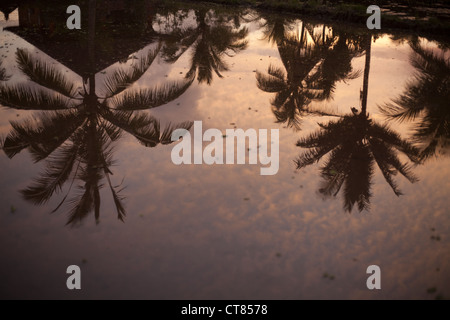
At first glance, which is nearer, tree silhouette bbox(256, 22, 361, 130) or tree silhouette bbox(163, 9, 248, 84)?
tree silhouette bbox(256, 22, 361, 130)

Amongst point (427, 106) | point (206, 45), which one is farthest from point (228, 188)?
point (206, 45)

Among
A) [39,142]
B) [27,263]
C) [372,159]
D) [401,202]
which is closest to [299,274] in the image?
[401,202]

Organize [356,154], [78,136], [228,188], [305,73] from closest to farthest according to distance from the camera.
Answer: [228,188]
[356,154]
[78,136]
[305,73]

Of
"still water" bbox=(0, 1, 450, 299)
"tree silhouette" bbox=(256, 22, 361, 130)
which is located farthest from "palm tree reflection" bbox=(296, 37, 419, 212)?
"tree silhouette" bbox=(256, 22, 361, 130)

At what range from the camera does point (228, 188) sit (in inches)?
291

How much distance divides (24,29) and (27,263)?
58.7ft

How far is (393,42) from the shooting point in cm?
1959

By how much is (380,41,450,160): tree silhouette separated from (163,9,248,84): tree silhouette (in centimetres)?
596

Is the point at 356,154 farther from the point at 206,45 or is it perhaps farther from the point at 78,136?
the point at 206,45

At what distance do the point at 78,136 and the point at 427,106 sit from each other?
960cm

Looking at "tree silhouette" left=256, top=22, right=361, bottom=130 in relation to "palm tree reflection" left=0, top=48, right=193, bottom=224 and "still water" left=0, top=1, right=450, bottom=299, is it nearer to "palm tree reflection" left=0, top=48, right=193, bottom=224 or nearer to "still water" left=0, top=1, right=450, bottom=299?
"still water" left=0, top=1, right=450, bottom=299

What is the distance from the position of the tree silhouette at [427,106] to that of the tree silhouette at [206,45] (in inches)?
235

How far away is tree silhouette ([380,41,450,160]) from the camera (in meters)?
9.84

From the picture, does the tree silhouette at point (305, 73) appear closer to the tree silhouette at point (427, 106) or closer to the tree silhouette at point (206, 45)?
the tree silhouette at point (206, 45)
